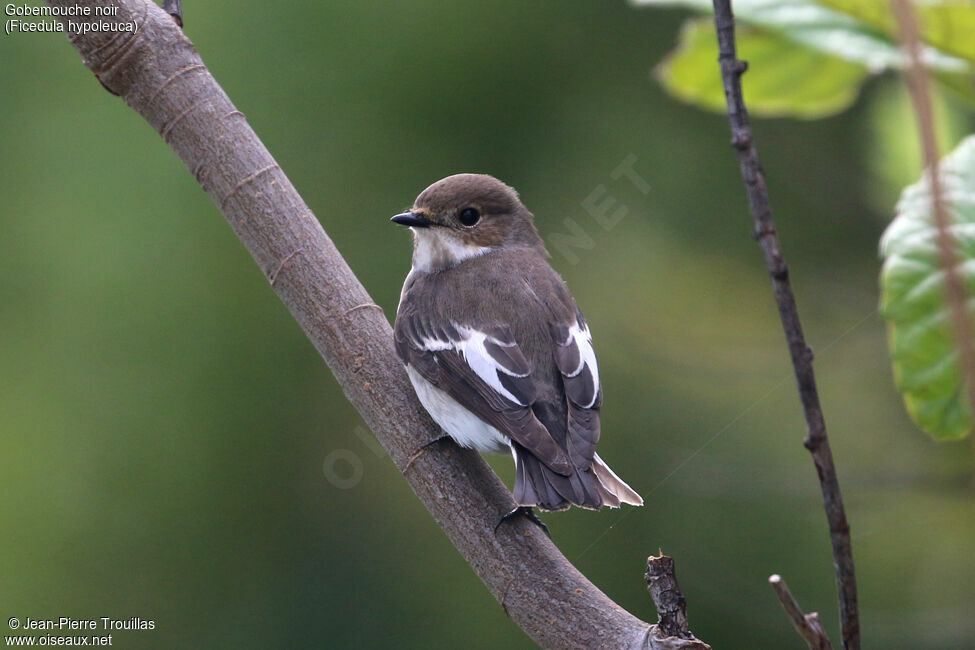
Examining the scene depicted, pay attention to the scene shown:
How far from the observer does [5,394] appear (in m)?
4.25

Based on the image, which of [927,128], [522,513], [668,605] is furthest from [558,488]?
[927,128]

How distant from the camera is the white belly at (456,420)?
266 cm

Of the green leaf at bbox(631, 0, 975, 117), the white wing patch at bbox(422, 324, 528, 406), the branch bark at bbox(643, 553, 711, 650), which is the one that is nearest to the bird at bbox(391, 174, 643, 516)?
the white wing patch at bbox(422, 324, 528, 406)

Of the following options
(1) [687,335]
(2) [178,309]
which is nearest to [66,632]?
(2) [178,309]

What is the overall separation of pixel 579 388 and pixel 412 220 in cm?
92

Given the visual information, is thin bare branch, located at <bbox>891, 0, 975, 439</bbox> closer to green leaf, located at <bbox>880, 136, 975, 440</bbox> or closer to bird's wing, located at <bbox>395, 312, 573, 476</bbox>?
green leaf, located at <bbox>880, 136, 975, 440</bbox>

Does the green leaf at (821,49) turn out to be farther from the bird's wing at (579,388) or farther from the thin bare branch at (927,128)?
the thin bare branch at (927,128)

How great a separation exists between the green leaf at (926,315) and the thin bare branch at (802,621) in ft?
1.62

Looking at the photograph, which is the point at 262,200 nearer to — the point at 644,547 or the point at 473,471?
the point at 473,471

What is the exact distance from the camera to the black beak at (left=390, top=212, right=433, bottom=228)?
3.43m

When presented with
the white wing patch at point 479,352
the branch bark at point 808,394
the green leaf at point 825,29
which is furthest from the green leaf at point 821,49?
the white wing patch at point 479,352

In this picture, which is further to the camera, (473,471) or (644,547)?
(644,547)

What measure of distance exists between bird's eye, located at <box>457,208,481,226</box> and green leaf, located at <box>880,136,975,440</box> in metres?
2.11

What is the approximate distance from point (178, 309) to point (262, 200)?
1.91 meters
